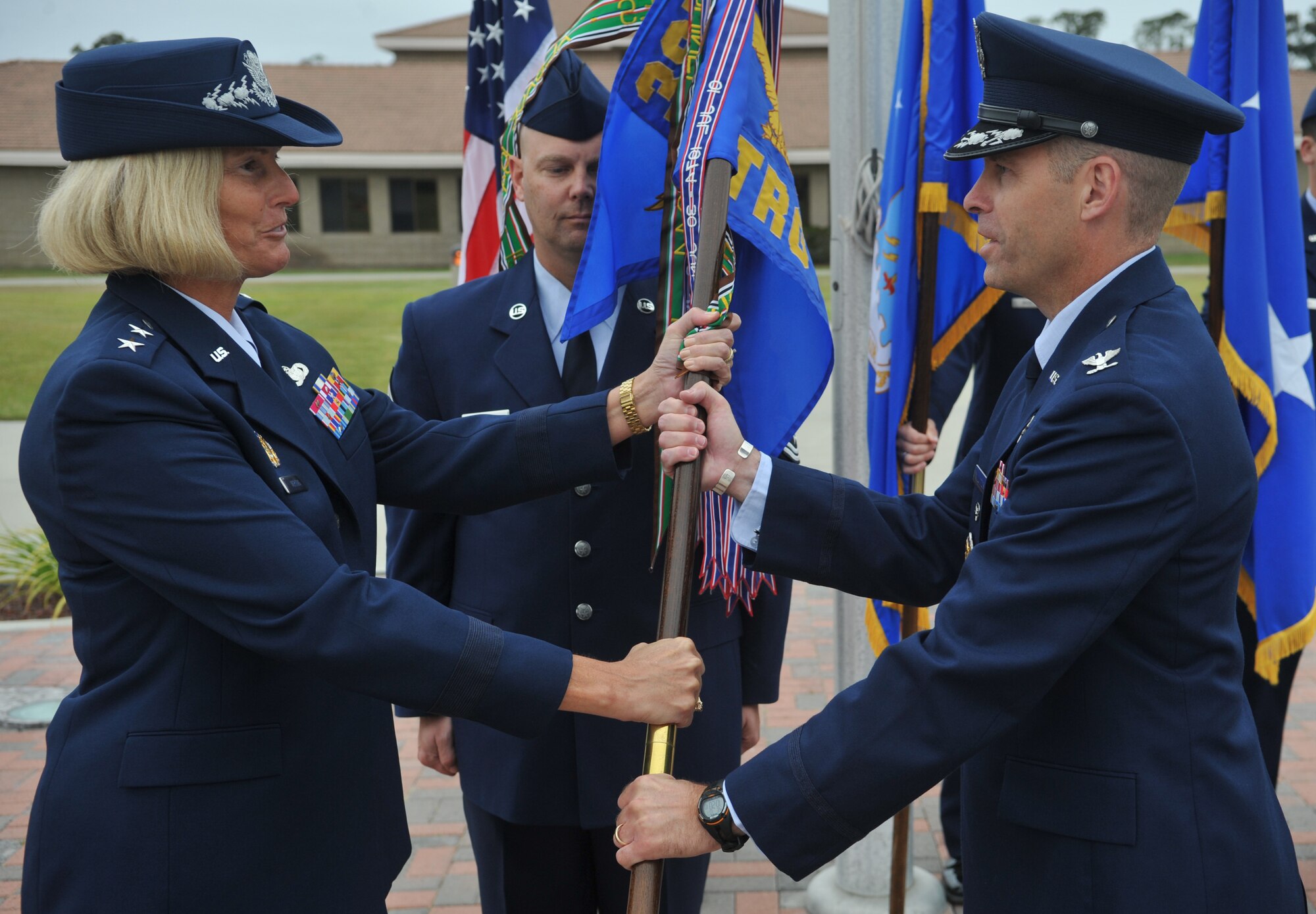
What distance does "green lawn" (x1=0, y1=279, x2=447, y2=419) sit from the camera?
50.5 feet

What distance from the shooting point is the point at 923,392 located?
3258mm

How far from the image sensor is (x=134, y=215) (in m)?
1.88

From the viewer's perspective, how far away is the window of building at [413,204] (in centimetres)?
3512

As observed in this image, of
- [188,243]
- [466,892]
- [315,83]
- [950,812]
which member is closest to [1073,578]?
[188,243]

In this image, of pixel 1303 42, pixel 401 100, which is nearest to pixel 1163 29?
pixel 1303 42

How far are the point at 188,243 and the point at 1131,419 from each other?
1485 millimetres

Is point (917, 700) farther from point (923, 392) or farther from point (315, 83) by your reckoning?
point (315, 83)

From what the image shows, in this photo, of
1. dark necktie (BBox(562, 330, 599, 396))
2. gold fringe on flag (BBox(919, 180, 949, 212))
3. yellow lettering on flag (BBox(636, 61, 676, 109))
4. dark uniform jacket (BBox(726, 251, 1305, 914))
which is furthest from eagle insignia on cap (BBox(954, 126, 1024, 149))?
gold fringe on flag (BBox(919, 180, 949, 212))

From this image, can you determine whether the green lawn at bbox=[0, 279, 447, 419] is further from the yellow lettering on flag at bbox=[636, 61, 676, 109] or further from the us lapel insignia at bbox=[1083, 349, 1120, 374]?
the us lapel insignia at bbox=[1083, 349, 1120, 374]

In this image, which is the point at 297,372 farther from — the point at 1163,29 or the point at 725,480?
the point at 1163,29

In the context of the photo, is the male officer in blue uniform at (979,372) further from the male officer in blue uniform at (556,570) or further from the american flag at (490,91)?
the american flag at (490,91)

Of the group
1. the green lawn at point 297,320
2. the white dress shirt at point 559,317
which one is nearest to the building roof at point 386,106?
the green lawn at point 297,320

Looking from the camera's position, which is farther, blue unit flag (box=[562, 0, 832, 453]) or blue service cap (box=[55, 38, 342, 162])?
blue unit flag (box=[562, 0, 832, 453])

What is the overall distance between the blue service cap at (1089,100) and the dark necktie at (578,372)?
967 mm
